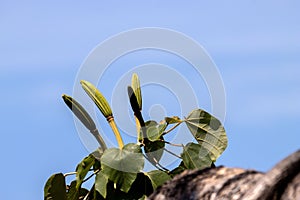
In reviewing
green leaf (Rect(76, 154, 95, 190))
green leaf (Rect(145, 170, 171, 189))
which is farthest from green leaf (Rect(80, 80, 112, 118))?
green leaf (Rect(145, 170, 171, 189))

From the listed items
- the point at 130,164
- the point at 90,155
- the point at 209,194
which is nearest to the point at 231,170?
the point at 209,194

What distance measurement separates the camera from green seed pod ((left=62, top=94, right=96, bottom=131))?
3941mm

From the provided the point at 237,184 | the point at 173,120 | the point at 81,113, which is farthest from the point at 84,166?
the point at 237,184

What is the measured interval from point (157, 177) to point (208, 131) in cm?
44

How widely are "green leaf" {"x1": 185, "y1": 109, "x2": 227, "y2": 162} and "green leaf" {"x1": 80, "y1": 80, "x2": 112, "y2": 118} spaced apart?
1.47ft

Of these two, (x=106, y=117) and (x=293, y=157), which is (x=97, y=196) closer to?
(x=106, y=117)

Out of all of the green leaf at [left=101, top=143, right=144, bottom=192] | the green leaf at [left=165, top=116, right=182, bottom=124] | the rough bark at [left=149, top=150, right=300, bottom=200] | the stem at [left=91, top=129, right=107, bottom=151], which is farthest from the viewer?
the stem at [left=91, top=129, right=107, bottom=151]

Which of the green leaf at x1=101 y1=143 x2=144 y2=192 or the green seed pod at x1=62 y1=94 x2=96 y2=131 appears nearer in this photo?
the green leaf at x1=101 y1=143 x2=144 y2=192

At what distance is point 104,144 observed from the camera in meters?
4.00

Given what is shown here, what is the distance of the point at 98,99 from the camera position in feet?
12.8

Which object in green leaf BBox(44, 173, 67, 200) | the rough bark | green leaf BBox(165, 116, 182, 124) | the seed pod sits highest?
the seed pod

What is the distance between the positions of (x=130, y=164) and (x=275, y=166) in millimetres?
2235

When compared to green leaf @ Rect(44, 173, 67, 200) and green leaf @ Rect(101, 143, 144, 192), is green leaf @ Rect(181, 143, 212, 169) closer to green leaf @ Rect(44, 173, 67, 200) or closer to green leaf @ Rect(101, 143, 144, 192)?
green leaf @ Rect(101, 143, 144, 192)

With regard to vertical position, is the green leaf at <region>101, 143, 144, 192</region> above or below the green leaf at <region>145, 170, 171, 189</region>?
above
